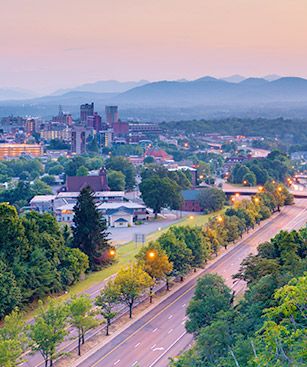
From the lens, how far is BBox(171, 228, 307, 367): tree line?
41.4ft

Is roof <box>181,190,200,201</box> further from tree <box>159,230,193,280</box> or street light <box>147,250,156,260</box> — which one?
street light <box>147,250,156,260</box>

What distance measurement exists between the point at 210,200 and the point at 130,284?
3166cm

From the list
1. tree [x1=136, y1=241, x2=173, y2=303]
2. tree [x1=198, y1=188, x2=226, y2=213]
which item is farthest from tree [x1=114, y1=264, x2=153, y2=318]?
tree [x1=198, y1=188, x2=226, y2=213]

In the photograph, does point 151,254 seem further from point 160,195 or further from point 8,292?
point 160,195

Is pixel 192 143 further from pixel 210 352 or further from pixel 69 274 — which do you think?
pixel 210 352

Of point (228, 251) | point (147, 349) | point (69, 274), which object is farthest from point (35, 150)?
point (147, 349)

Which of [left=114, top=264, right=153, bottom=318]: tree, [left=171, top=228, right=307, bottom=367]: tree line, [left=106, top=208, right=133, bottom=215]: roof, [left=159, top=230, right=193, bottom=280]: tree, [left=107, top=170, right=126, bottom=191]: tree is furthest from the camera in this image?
[left=107, top=170, right=126, bottom=191]: tree

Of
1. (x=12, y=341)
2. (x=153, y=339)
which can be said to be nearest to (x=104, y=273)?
(x=153, y=339)

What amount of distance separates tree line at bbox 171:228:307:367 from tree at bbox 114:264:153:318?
343 cm

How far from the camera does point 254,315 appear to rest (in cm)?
2247

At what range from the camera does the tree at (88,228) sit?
37.6 metres

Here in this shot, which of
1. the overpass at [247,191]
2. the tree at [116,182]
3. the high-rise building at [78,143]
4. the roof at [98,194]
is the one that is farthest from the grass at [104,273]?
the high-rise building at [78,143]

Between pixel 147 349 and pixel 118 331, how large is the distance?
2405 mm

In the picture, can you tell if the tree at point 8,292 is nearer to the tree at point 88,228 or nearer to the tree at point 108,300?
the tree at point 108,300
